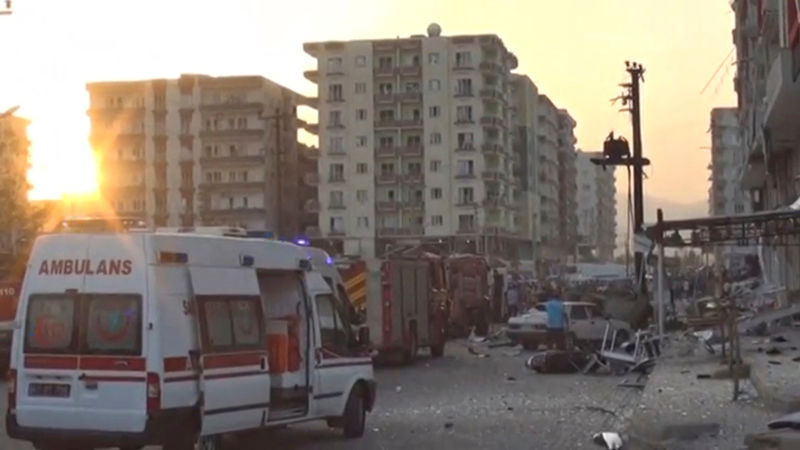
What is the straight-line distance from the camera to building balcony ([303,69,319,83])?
11505cm

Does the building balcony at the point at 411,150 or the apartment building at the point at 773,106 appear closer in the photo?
the apartment building at the point at 773,106

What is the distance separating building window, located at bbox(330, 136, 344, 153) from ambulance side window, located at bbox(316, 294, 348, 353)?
9935 cm

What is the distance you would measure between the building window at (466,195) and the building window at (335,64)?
57.6 ft

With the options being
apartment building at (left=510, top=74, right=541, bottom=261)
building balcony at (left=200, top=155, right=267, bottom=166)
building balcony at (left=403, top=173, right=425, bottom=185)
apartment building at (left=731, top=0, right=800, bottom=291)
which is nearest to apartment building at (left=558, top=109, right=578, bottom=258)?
apartment building at (left=510, top=74, right=541, bottom=261)

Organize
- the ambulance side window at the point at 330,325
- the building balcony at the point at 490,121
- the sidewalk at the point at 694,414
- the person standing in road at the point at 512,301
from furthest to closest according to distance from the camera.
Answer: the building balcony at the point at 490,121, the person standing in road at the point at 512,301, the ambulance side window at the point at 330,325, the sidewalk at the point at 694,414

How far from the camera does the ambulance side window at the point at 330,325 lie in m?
13.9

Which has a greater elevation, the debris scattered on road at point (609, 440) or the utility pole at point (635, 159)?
the utility pole at point (635, 159)

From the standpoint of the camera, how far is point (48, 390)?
11234 mm

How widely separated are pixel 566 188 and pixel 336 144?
6000 cm

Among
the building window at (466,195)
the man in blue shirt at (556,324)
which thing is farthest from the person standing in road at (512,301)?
the building window at (466,195)

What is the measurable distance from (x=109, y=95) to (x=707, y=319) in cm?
10914

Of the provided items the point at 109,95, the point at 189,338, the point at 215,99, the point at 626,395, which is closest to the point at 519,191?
the point at 215,99

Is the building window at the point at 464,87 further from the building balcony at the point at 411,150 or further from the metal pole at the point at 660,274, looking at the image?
the metal pole at the point at 660,274

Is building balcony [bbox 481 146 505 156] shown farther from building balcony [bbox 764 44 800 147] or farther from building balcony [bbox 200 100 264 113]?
building balcony [bbox 764 44 800 147]
